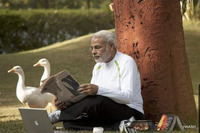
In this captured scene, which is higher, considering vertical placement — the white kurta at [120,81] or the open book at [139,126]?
the white kurta at [120,81]

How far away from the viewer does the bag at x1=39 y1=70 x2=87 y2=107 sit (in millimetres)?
6387

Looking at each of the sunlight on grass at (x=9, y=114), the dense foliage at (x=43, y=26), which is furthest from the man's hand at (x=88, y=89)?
the dense foliage at (x=43, y=26)

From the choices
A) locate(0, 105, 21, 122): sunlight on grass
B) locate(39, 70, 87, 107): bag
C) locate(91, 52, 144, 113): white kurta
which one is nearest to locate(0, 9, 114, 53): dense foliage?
locate(0, 105, 21, 122): sunlight on grass

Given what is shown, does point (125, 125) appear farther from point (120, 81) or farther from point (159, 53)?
point (159, 53)

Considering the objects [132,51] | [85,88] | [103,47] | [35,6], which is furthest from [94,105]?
[35,6]

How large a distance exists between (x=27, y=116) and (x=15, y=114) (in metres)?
2.81

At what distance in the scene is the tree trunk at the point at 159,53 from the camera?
7203 millimetres

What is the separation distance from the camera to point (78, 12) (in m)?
21.1

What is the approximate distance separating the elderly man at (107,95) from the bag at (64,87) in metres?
0.07

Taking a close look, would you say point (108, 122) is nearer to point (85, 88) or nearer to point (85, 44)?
point (85, 88)

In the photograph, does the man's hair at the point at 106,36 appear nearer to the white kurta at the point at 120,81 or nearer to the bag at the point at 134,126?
the white kurta at the point at 120,81

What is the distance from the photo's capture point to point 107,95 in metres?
6.30

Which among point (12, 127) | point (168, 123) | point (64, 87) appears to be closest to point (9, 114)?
point (12, 127)

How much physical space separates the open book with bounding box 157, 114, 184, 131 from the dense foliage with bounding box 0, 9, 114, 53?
45.4ft
